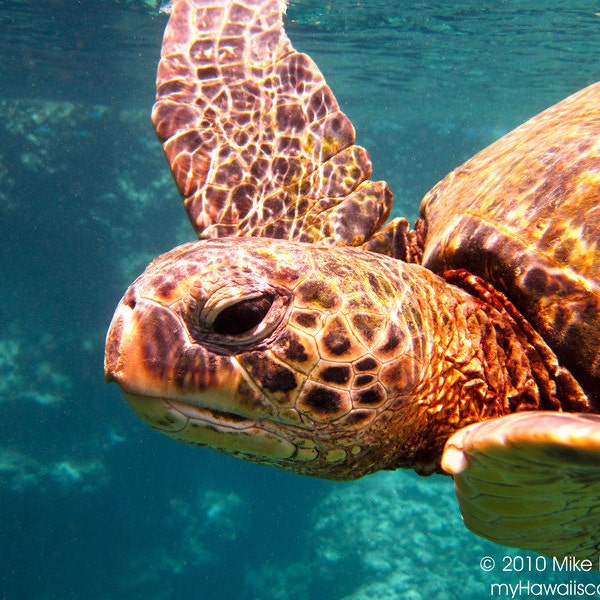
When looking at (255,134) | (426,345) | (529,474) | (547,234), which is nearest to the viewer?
(529,474)

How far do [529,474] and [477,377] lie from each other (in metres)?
0.78

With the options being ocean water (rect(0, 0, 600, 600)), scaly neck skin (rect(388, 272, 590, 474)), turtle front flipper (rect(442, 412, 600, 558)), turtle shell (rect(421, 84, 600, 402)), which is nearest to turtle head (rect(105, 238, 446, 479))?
scaly neck skin (rect(388, 272, 590, 474))

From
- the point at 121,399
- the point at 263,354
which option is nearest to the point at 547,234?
the point at 263,354

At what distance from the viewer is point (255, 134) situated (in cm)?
336

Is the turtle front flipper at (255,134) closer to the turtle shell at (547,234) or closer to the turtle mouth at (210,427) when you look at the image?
the turtle shell at (547,234)

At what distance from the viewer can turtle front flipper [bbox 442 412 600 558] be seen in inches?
46.2

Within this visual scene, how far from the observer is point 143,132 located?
22.4 m

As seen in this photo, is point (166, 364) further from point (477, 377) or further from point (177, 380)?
point (477, 377)

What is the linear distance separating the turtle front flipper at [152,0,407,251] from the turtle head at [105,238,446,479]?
1.38 m

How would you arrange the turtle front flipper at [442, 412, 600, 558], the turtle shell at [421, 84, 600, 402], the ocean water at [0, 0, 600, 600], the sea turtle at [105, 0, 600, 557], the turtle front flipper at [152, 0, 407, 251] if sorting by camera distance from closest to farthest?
the turtle front flipper at [442, 412, 600, 558], the sea turtle at [105, 0, 600, 557], the turtle shell at [421, 84, 600, 402], the turtle front flipper at [152, 0, 407, 251], the ocean water at [0, 0, 600, 600]

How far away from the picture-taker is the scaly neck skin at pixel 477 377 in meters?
2.01

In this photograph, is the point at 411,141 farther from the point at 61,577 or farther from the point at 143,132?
the point at 61,577

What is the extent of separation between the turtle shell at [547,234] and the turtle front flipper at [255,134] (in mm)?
785

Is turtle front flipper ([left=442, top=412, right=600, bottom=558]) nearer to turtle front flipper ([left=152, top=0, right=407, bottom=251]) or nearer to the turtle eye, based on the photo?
the turtle eye
